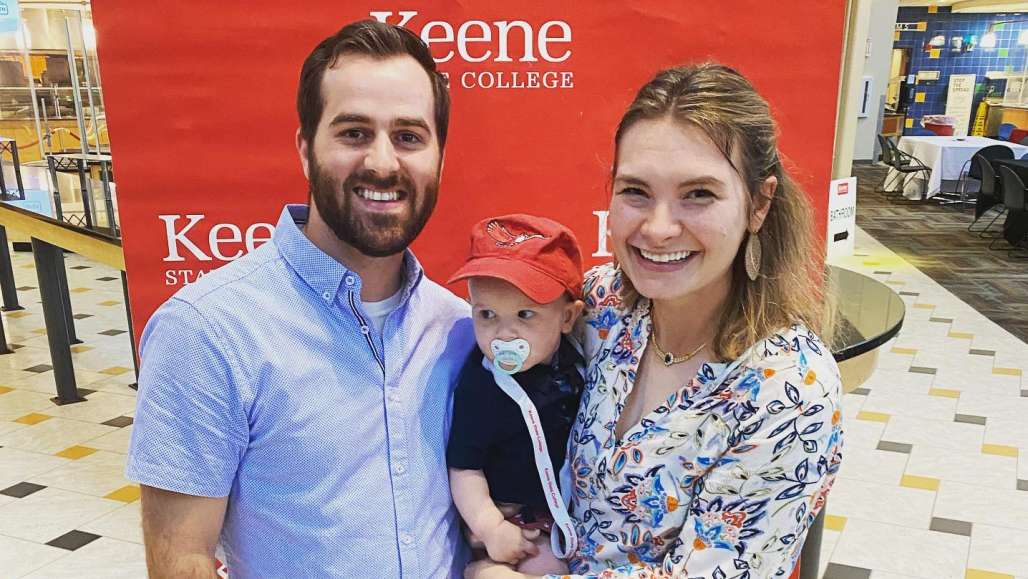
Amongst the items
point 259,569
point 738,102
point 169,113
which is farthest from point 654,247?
point 169,113

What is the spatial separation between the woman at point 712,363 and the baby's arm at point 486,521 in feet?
0.47

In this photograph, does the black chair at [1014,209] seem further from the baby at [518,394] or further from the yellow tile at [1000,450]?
the baby at [518,394]

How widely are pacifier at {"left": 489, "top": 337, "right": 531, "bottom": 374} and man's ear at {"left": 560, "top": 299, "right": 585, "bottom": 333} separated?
0.37 ft

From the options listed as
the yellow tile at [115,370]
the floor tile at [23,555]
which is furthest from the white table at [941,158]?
the floor tile at [23,555]

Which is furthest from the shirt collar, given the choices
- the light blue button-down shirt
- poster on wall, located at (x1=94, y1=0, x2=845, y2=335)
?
poster on wall, located at (x1=94, y1=0, x2=845, y2=335)

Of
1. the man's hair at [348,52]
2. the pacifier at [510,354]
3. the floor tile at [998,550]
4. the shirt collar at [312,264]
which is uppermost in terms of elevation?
the man's hair at [348,52]

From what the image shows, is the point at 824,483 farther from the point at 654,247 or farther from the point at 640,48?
the point at 640,48

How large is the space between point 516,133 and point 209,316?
50.2 inches

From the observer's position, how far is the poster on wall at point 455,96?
219cm

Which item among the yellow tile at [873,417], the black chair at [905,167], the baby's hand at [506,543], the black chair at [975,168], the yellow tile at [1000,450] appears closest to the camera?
the baby's hand at [506,543]

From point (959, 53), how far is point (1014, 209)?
49.3ft

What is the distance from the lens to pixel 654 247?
1186 mm

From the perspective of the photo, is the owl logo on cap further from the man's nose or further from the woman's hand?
the woman's hand

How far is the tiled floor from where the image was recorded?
3523 mm
